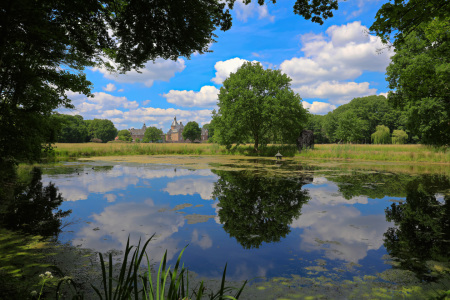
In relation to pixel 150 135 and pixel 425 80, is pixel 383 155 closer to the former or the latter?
pixel 425 80

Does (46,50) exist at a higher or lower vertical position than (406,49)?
lower

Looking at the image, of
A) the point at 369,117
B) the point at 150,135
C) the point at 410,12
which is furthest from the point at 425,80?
the point at 150,135

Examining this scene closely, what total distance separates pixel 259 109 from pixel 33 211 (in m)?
26.0

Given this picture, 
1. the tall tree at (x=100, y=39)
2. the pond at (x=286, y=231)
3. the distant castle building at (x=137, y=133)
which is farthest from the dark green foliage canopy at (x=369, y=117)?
the distant castle building at (x=137, y=133)

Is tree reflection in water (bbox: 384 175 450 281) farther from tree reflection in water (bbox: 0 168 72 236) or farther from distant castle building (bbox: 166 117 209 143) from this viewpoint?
distant castle building (bbox: 166 117 209 143)

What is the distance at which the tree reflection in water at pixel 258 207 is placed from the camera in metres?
5.21

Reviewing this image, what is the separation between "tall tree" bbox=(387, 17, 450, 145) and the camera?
299 inches

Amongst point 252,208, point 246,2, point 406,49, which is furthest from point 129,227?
point 406,49

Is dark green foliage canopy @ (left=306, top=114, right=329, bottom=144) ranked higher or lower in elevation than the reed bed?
higher

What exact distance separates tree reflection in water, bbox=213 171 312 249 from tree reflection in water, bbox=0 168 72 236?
419 centimetres

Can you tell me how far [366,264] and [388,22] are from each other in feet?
16.4

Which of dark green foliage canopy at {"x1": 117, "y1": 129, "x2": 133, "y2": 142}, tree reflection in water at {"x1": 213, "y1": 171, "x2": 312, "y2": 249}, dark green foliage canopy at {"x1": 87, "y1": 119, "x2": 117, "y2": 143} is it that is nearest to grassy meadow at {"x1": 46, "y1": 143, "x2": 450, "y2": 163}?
tree reflection in water at {"x1": 213, "y1": 171, "x2": 312, "y2": 249}

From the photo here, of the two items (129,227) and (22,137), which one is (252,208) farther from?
(22,137)

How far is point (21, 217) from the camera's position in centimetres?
593
